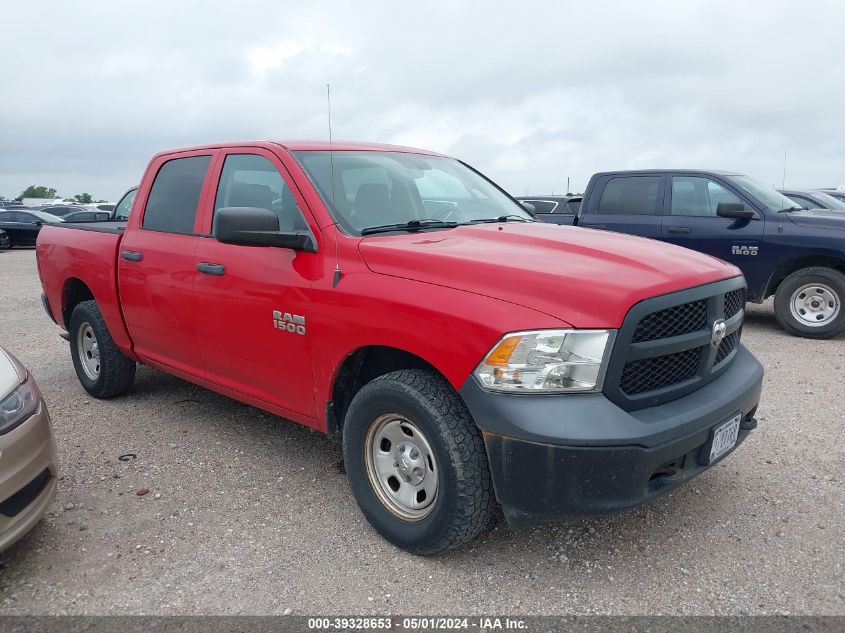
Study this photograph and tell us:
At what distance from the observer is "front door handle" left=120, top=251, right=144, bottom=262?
4.37 metres

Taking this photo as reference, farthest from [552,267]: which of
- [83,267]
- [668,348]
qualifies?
[83,267]

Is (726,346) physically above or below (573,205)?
below

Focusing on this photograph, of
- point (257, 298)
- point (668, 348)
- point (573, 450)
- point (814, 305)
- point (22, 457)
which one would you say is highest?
point (257, 298)

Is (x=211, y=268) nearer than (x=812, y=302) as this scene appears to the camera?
Yes

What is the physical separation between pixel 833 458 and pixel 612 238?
1993 mm

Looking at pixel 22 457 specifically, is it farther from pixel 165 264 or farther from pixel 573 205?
pixel 573 205

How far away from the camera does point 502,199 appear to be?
4367 millimetres

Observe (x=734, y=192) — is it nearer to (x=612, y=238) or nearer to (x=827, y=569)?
(x=612, y=238)

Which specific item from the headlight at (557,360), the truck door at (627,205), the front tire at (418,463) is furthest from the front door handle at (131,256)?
the truck door at (627,205)

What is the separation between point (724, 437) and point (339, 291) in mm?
1787

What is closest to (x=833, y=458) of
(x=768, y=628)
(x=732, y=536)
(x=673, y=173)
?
(x=732, y=536)

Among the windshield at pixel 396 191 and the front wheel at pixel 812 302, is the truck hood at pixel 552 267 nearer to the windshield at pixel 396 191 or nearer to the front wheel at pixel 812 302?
the windshield at pixel 396 191

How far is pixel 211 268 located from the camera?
149 inches

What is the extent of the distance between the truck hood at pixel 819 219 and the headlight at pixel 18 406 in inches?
284
